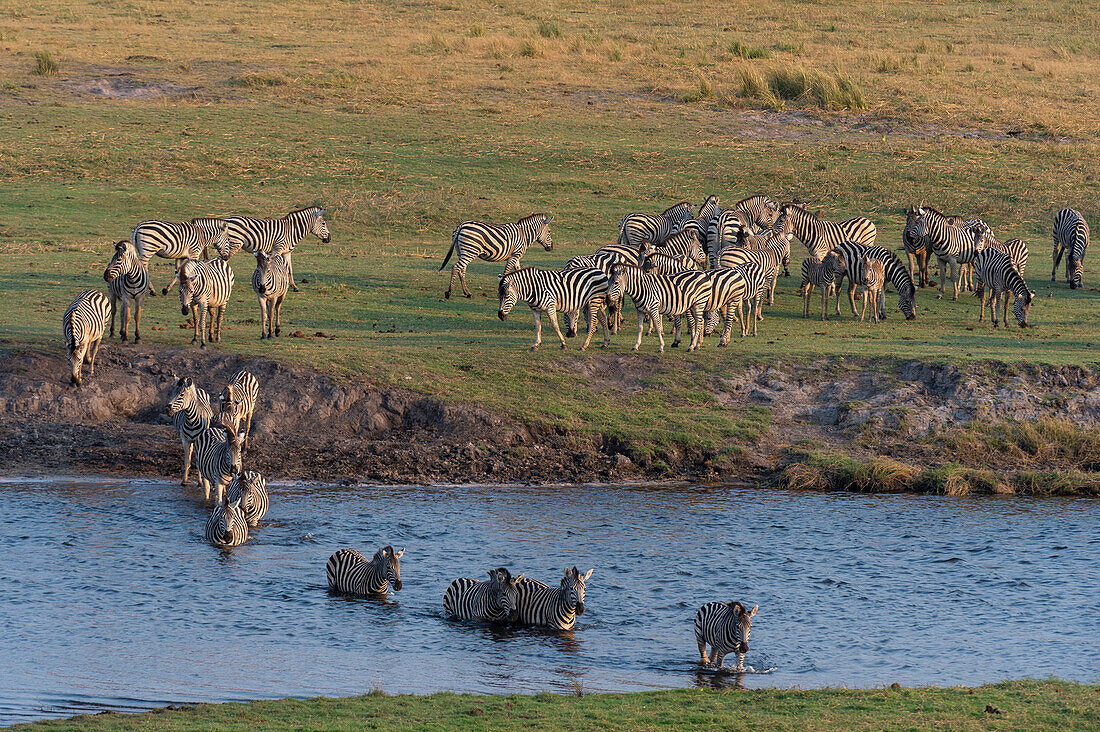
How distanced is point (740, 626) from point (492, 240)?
48.8 feet

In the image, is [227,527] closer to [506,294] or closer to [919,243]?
[506,294]

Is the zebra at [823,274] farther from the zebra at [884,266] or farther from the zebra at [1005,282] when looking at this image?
the zebra at [1005,282]

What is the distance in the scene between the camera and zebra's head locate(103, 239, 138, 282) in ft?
66.3

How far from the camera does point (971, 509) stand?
1648 cm

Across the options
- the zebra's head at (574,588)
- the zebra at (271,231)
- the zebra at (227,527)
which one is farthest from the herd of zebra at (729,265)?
the zebra's head at (574,588)

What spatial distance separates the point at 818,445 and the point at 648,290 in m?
3.90

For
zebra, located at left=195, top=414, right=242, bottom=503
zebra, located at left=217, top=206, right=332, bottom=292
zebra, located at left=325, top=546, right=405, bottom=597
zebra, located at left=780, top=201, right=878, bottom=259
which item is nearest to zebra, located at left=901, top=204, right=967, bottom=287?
zebra, located at left=780, top=201, right=878, bottom=259

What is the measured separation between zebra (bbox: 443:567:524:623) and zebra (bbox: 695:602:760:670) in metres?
1.84

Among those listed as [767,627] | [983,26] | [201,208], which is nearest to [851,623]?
[767,627]

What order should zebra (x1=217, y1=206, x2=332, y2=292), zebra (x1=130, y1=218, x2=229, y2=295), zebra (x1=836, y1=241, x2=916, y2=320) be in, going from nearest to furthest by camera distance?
zebra (x1=130, y1=218, x2=229, y2=295)
zebra (x1=836, y1=241, x2=916, y2=320)
zebra (x1=217, y1=206, x2=332, y2=292)

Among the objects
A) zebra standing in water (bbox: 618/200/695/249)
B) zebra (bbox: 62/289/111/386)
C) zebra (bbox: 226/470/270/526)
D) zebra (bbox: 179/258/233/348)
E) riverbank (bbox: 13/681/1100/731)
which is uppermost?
zebra standing in water (bbox: 618/200/695/249)

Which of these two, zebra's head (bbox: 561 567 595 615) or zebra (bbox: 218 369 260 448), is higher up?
zebra (bbox: 218 369 260 448)

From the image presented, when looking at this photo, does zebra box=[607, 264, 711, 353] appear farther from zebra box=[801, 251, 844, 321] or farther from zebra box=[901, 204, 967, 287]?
zebra box=[901, 204, 967, 287]

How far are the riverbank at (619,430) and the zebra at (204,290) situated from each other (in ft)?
2.43
